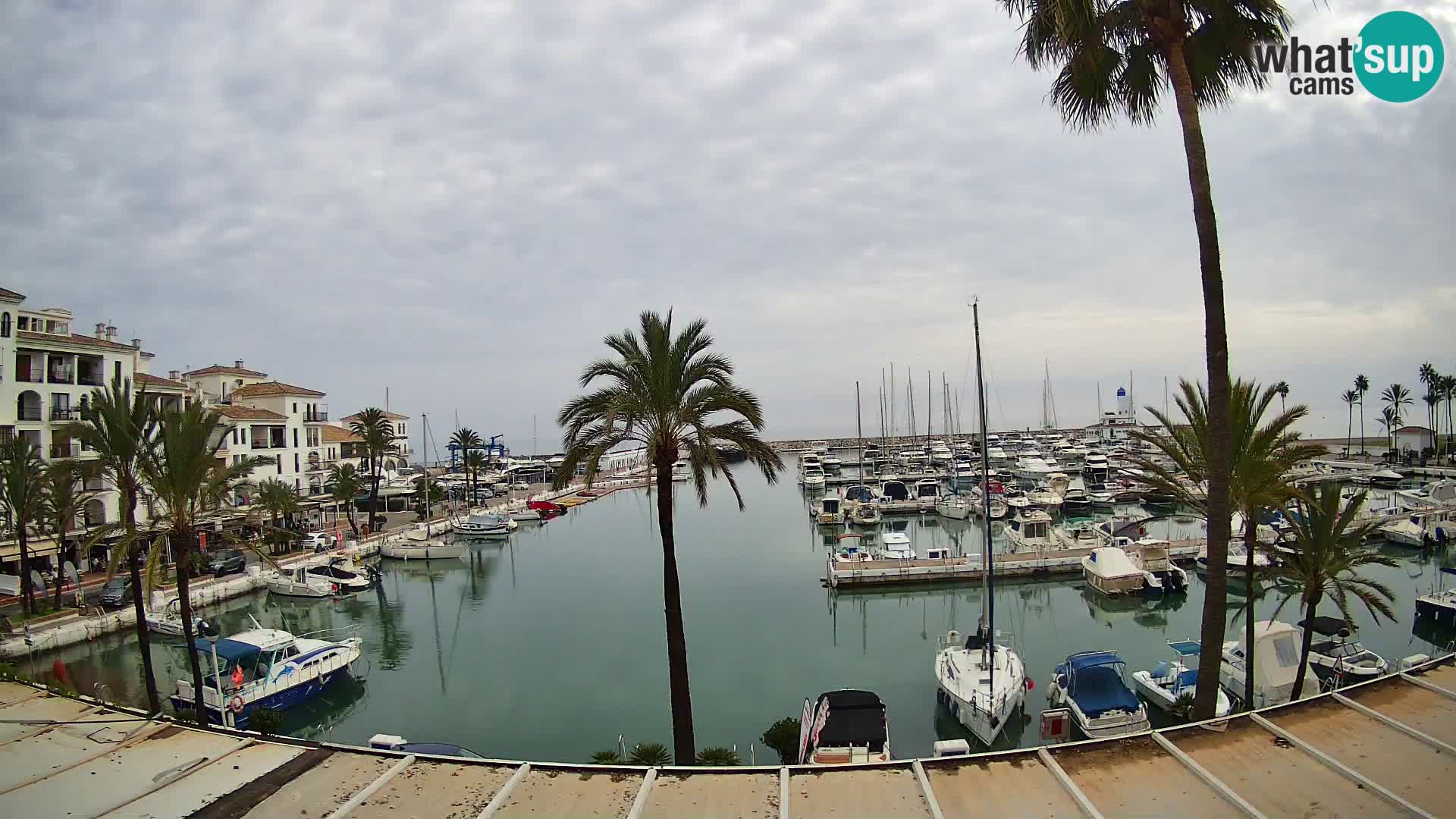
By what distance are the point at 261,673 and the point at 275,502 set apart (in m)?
24.5

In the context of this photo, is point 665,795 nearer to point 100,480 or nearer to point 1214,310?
point 1214,310

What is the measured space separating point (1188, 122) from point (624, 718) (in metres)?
18.7

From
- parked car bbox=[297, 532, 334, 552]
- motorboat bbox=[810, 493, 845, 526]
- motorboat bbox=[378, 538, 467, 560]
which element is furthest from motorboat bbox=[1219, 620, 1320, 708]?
parked car bbox=[297, 532, 334, 552]

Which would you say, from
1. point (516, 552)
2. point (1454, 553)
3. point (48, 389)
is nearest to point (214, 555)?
point (48, 389)

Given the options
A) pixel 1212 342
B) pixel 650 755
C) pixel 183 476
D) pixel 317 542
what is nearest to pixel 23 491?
pixel 183 476

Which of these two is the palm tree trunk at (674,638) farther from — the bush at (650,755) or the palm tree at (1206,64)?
the palm tree at (1206,64)

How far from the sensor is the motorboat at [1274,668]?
17.5 metres

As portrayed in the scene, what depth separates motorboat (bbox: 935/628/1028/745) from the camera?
1773 centimetres

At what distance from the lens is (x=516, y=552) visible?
167 ft

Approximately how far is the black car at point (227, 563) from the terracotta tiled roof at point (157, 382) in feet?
33.5

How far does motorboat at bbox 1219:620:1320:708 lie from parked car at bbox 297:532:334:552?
4499cm

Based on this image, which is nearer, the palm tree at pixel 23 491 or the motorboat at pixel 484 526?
the palm tree at pixel 23 491

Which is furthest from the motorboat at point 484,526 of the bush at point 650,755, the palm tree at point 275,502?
the bush at point 650,755

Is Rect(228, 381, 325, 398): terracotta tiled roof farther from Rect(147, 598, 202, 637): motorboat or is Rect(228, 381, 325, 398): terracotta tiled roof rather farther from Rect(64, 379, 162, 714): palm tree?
Rect(64, 379, 162, 714): palm tree
